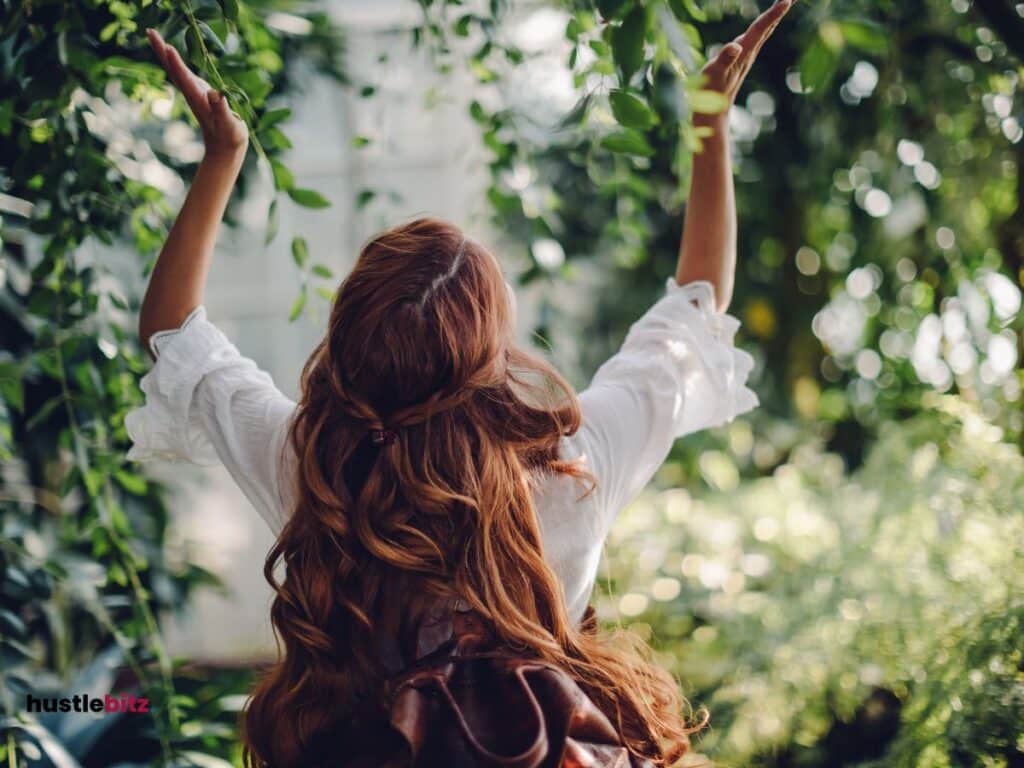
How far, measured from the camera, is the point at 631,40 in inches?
26.7

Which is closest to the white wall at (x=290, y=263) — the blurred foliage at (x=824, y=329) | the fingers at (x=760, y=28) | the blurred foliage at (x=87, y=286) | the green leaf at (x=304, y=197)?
the blurred foliage at (x=824, y=329)

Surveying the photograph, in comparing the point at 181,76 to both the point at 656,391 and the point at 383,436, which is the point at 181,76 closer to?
the point at 383,436

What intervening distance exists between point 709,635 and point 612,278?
1136mm

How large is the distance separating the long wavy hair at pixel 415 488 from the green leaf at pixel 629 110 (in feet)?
0.57

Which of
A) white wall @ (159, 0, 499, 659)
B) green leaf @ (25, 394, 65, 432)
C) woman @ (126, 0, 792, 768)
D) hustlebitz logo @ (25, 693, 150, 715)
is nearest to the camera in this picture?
woman @ (126, 0, 792, 768)

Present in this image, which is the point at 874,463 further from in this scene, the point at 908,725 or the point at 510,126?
the point at 510,126

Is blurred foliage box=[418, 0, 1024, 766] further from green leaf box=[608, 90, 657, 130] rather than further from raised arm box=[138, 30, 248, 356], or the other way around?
raised arm box=[138, 30, 248, 356]

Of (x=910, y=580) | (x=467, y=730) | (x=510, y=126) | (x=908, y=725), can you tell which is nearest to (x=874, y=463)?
(x=910, y=580)

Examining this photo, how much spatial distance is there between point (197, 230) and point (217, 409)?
18cm

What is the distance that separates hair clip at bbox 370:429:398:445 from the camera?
0.79 metres

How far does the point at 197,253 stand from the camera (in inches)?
35.9

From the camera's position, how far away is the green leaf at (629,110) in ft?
2.48

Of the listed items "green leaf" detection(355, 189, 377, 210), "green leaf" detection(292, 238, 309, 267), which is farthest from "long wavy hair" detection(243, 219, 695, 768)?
"green leaf" detection(355, 189, 377, 210)

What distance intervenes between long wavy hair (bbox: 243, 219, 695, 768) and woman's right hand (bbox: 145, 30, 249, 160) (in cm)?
19
